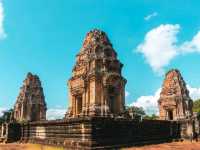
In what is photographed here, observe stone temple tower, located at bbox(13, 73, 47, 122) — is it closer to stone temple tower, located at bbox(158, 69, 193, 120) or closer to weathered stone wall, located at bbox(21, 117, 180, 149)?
weathered stone wall, located at bbox(21, 117, 180, 149)

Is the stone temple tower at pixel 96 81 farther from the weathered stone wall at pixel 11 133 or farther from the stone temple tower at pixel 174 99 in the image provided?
the stone temple tower at pixel 174 99

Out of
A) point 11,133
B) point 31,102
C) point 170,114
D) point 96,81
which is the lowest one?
point 11,133

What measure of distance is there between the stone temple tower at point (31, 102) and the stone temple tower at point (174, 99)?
662 inches

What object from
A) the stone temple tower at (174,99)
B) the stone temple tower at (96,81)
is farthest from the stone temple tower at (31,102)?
the stone temple tower at (174,99)

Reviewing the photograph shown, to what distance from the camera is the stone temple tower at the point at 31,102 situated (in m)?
35.5

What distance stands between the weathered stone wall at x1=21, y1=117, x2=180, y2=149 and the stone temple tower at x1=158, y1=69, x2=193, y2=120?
581 cm

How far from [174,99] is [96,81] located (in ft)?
43.2

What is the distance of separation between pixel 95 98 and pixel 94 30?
23.5 ft

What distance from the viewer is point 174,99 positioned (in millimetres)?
31078

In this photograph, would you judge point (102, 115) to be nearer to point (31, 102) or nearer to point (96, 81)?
point (96, 81)

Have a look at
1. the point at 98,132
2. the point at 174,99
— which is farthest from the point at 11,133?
the point at 174,99

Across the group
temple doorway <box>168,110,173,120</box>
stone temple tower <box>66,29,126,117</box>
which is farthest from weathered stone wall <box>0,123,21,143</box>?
temple doorway <box>168,110,173,120</box>

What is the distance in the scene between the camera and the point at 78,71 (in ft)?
80.2

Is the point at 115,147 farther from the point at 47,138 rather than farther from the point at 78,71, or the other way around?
the point at 78,71
